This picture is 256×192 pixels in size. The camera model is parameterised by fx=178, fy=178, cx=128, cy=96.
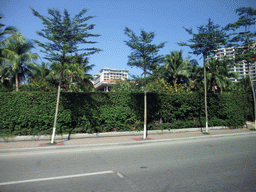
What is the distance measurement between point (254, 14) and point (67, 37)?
602 inches

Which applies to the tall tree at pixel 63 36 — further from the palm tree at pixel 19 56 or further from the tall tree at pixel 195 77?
the tall tree at pixel 195 77

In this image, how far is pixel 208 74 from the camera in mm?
28281

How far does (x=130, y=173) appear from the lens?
496cm

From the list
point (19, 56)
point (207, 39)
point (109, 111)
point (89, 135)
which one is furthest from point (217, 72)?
point (19, 56)

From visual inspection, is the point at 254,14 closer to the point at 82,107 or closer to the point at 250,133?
the point at 250,133

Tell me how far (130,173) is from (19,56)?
1375 cm

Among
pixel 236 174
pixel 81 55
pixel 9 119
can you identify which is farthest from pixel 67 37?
pixel 236 174

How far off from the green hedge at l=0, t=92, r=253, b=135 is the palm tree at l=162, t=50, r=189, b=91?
11631 millimetres

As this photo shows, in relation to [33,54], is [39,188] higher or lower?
lower

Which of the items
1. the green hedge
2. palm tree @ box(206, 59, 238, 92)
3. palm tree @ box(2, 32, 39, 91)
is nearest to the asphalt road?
the green hedge

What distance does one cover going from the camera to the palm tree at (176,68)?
2836 centimetres

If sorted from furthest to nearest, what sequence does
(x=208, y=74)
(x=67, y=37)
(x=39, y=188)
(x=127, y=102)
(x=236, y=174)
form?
1. (x=208, y=74)
2. (x=127, y=102)
3. (x=67, y=37)
4. (x=236, y=174)
5. (x=39, y=188)

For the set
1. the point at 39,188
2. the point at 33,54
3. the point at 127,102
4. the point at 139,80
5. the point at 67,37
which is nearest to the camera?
the point at 39,188

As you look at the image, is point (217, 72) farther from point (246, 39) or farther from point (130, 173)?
point (130, 173)
